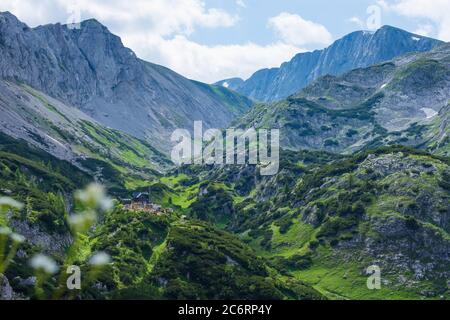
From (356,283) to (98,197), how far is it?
11341 centimetres

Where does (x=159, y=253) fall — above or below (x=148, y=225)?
below

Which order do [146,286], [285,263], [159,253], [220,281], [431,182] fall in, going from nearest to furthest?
[146,286], [220,281], [159,253], [285,263], [431,182]

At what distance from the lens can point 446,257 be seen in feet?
409

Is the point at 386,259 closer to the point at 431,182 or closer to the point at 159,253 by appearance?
the point at 431,182

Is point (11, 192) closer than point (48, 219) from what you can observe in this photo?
No

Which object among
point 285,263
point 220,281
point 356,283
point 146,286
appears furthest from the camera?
point 285,263

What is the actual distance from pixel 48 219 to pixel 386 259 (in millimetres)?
78981

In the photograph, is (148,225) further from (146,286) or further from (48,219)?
(146,286)

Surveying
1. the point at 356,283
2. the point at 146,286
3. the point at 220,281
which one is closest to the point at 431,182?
the point at 356,283

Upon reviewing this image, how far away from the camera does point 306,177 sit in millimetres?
191125
